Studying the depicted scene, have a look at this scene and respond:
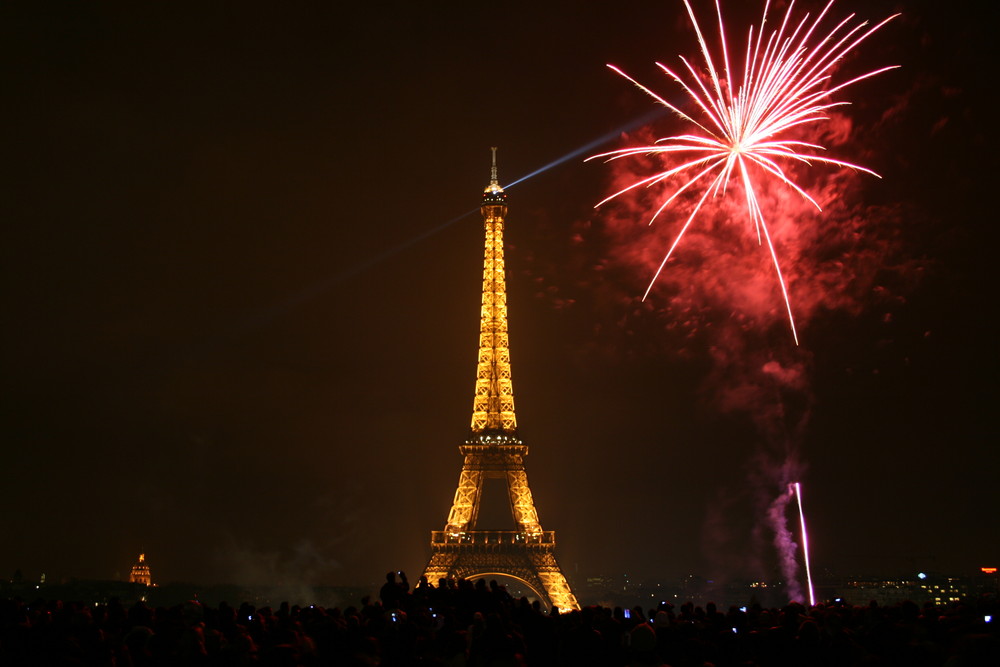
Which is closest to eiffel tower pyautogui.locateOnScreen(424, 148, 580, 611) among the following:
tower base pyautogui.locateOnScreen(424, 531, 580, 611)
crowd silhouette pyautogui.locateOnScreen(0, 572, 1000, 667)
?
tower base pyautogui.locateOnScreen(424, 531, 580, 611)

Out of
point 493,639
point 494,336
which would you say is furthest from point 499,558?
point 493,639

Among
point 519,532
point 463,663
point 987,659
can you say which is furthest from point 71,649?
point 519,532

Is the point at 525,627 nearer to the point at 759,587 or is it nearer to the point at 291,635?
the point at 291,635

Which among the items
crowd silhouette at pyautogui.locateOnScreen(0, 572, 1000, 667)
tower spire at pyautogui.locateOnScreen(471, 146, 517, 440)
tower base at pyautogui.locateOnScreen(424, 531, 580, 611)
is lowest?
crowd silhouette at pyautogui.locateOnScreen(0, 572, 1000, 667)

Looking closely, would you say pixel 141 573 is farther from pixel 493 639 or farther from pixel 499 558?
pixel 493 639

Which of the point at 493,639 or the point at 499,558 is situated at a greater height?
the point at 499,558

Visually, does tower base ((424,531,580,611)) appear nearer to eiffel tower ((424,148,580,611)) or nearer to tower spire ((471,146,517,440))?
eiffel tower ((424,148,580,611))
